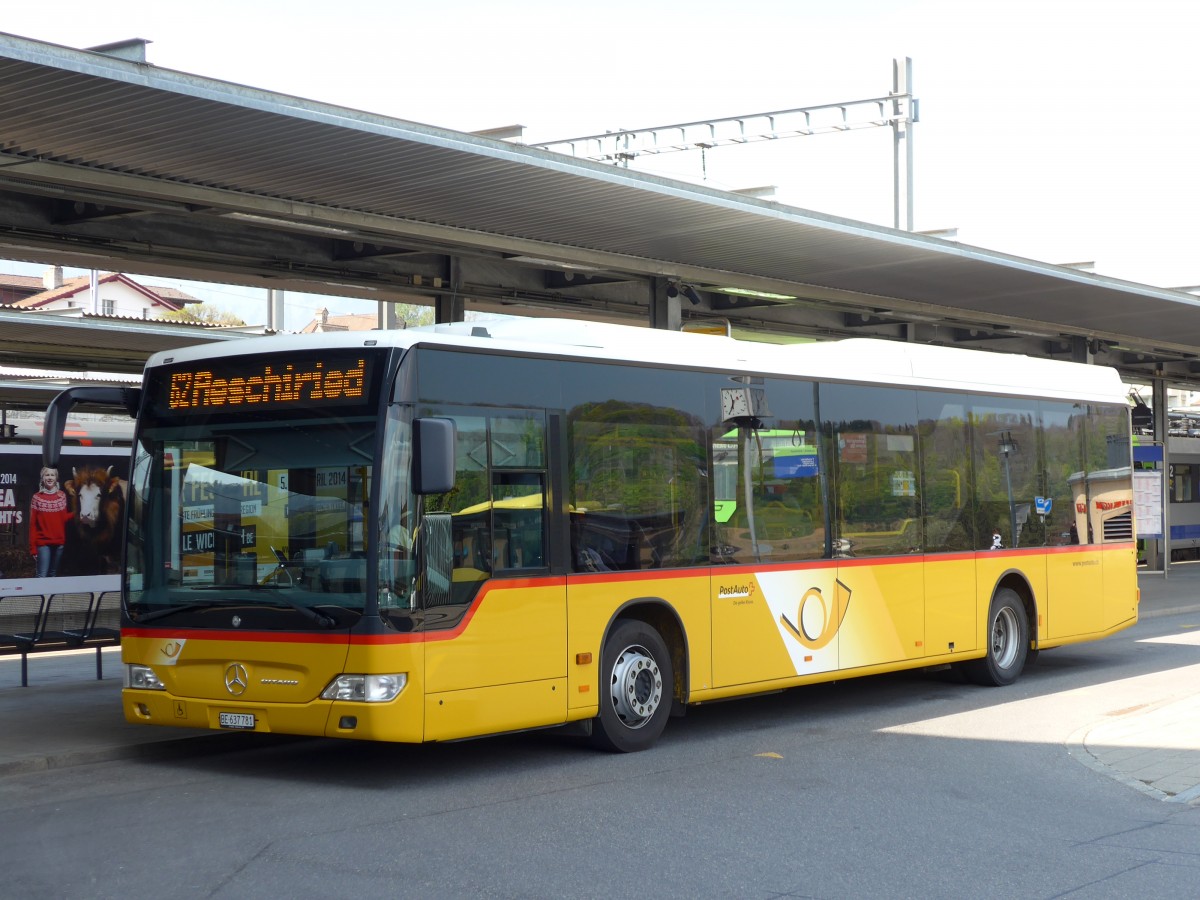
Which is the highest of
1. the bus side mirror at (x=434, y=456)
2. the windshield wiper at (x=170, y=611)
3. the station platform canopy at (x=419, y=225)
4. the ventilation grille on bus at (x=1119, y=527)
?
the station platform canopy at (x=419, y=225)

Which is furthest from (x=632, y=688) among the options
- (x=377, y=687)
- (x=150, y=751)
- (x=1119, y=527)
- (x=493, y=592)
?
(x=1119, y=527)

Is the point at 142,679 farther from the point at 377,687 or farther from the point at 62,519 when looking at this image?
the point at 62,519

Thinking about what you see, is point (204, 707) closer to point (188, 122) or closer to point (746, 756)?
point (746, 756)

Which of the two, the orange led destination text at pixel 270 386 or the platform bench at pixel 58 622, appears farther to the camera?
the platform bench at pixel 58 622

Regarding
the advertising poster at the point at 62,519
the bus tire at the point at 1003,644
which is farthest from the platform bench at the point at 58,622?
the bus tire at the point at 1003,644

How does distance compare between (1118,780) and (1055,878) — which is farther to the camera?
(1118,780)

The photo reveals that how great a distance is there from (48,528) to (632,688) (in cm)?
674

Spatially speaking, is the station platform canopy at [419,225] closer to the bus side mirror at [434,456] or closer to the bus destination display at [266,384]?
the bus destination display at [266,384]

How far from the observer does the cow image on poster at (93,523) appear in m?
14.2

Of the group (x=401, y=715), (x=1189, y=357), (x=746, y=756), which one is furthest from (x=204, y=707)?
(x=1189, y=357)

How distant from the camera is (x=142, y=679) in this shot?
9.79m

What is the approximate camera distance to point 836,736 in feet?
37.9

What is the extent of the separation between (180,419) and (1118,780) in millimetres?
6776

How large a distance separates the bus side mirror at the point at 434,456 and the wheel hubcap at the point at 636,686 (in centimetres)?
231
